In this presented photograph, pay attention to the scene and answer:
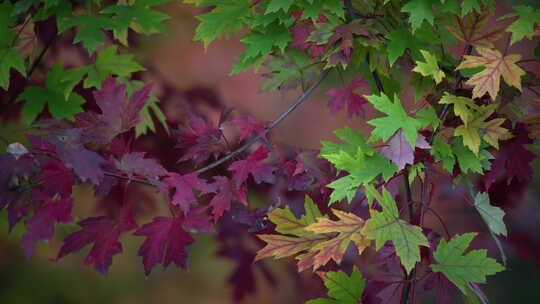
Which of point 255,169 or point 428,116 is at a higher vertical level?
point 428,116

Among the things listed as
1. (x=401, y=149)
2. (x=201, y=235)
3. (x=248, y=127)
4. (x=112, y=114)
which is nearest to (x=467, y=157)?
(x=401, y=149)

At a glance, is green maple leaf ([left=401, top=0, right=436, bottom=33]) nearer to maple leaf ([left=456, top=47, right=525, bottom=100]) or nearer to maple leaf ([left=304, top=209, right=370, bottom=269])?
maple leaf ([left=456, top=47, right=525, bottom=100])

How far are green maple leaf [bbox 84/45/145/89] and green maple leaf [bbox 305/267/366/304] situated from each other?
87cm

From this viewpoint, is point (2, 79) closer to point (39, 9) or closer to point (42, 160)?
point (39, 9)

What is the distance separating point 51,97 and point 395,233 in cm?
113

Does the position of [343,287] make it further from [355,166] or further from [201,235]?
[201,235]

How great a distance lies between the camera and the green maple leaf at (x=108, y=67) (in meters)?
1.74

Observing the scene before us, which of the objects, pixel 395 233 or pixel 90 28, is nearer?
pixel 395 233

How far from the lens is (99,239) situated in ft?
4.30

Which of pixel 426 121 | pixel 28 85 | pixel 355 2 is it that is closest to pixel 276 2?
pixel 355 2

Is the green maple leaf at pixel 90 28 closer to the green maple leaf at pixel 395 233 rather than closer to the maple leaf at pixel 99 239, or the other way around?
the maple leaf at pixel 99 239

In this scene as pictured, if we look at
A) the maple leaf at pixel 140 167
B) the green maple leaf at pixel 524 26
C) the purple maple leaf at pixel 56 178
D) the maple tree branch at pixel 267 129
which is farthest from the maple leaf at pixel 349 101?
the purple maple leaf at pixel 56 178

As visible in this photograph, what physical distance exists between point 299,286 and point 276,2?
4.66ft

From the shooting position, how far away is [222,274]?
9.80 ft
